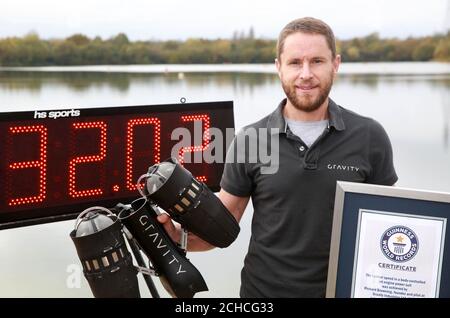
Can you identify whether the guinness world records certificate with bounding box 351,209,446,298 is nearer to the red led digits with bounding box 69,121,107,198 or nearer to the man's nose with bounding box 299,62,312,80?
the man's nose with bounding box 299,62,312,80

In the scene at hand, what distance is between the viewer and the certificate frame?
1317 mm

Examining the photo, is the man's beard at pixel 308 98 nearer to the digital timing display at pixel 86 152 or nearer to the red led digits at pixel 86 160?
the digital timing display at pixel 86 152

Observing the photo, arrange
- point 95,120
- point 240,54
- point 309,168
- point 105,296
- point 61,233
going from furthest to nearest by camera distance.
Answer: point 61,233 < point 240,54 < point 95,120 < point 309,168 < point 105,296

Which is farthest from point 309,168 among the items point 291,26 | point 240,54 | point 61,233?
point 61,233

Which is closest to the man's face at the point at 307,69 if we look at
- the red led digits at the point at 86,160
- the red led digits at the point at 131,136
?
the red led digits at the point at 131,136

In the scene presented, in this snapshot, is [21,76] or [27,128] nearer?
[27,128]

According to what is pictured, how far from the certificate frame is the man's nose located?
393mm

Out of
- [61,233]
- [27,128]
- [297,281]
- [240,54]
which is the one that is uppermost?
[240,54]

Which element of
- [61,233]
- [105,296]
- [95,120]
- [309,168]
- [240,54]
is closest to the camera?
[105,296]

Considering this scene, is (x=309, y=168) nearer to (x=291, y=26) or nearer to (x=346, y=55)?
(x=291, y=26)

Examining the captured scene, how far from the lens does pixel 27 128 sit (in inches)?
65.4

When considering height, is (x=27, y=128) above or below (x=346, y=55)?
below

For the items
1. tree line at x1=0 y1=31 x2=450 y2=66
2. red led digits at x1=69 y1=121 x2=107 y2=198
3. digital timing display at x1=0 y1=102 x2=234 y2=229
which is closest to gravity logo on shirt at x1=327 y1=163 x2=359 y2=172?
digital timing display at x1=0 y1=102 x2=234 y2=229
